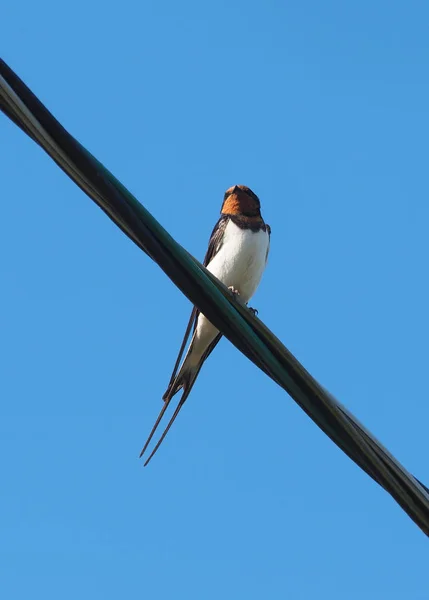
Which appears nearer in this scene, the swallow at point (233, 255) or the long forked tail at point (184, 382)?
the long forked tail at point (184, 382)

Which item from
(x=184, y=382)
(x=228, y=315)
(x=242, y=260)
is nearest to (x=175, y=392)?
(x=184, y=382)

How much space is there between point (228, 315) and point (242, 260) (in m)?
2.88

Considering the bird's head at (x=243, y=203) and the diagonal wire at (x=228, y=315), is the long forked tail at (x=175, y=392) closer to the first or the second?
the bird's head at (x=243, y=203)

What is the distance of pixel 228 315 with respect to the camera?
6.92 ft

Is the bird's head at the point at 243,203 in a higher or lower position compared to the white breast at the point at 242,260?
higher

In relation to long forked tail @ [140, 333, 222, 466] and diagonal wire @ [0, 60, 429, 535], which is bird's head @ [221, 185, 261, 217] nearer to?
long forked tail @ [140, 333, 222, 466]

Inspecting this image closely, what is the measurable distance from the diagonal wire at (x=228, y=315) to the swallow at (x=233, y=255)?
2466mm

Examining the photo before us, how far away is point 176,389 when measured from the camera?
14.4 ft

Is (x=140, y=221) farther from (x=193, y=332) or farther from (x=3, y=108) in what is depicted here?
(x=193, y=332)

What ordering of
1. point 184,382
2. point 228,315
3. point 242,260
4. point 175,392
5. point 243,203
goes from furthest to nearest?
1. point 243,203
2. point 242,260
3. point 184,382
4. point 175,392
5. point 228,315

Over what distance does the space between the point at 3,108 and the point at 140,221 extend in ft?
1.05

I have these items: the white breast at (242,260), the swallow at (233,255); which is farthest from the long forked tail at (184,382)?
the white breast at (242,260)

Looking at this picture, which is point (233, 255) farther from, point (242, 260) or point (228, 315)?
point (228, 315)

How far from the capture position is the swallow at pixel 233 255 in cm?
485
